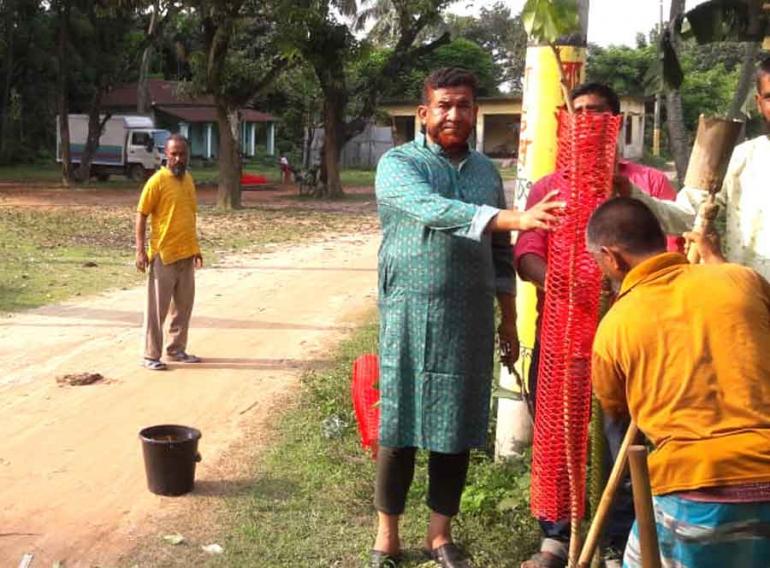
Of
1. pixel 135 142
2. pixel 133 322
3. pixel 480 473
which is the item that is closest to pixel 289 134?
pixel 135 142

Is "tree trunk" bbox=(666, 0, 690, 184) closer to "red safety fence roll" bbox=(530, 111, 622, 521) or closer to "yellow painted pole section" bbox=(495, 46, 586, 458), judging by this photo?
"yellow painted pole section" bbox=(495, 46, 586, 458)

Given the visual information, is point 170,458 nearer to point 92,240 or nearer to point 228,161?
point 92,240

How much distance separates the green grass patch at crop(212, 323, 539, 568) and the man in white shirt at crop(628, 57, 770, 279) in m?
1.63

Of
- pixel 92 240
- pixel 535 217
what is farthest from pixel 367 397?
pixel 92 240

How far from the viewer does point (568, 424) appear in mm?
3340

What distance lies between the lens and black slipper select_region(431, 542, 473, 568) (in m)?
4.09

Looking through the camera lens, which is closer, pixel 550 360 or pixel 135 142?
pixel 550 360

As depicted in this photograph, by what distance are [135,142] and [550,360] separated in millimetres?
33721

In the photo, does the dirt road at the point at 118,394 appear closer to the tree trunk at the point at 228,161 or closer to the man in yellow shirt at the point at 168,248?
the man in yellow shirt at the point at 168,248

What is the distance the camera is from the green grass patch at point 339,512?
4441mm

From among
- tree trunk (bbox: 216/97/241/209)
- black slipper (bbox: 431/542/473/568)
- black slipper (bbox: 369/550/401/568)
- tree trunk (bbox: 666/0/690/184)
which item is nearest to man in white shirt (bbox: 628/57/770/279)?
black slipper (bbox: 431/542/473/568)

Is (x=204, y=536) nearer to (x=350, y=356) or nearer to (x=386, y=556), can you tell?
(x=386, y=556)

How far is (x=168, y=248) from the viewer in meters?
8.06

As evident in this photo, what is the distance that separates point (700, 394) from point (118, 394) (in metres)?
5.44
